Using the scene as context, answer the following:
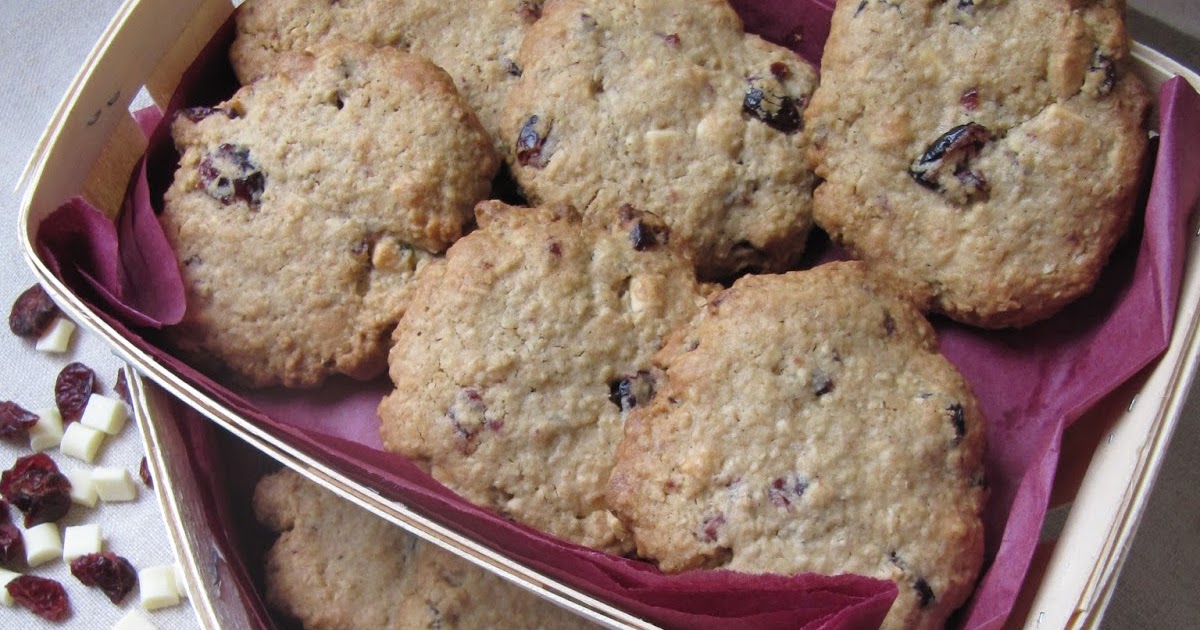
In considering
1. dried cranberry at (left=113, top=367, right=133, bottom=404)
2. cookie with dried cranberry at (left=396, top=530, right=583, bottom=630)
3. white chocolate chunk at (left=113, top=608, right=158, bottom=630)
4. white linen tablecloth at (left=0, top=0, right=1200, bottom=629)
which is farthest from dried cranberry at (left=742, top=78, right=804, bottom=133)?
white chocolate chunk at (left=113, top=608, right=158, bottom=630)

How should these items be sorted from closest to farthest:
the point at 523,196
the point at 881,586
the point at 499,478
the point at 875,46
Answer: the point at 881,586, the point at 499,478, the point at 875,46, the point at 523,196

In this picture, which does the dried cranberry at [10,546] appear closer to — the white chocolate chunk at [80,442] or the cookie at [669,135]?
the white chocolate chunk at [80,442]

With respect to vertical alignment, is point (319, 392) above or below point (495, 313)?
below

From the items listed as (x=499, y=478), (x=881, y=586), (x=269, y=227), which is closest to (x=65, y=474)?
(x=269, y=227)

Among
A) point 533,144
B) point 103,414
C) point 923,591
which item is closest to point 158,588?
point 103,414

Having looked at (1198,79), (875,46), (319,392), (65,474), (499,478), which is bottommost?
(65,474)

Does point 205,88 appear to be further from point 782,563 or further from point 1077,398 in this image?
point 1077,398

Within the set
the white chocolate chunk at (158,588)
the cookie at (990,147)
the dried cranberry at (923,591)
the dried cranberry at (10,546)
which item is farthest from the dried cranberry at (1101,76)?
the dried cranberry at (10,546)
